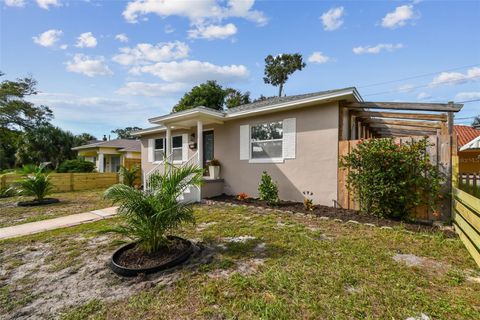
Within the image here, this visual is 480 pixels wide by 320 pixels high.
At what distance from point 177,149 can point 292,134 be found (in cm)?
613

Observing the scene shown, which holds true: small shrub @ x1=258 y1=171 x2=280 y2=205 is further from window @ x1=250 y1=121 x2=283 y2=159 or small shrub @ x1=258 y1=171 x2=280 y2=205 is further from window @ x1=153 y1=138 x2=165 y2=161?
window @ x1=153 y1=138 x2=165 y2=161

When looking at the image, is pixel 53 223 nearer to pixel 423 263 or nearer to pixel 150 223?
pixel 150 223

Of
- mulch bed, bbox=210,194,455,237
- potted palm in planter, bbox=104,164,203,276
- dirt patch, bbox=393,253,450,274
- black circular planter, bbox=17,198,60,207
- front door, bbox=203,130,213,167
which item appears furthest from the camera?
front door, bbox=203,130,213,167

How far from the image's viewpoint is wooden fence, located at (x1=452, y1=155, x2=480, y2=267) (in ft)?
9.78

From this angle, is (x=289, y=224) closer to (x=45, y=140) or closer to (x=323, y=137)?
(x=323, y=137)

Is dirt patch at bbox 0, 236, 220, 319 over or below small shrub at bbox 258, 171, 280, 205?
below

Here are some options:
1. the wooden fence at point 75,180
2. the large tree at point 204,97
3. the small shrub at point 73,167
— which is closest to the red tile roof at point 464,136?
the large tree at point 204,97

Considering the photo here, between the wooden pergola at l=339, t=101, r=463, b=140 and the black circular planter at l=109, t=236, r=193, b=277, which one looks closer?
the black circular planter at l=109, t=236, r=193, b=277

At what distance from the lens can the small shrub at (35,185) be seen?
821 cm

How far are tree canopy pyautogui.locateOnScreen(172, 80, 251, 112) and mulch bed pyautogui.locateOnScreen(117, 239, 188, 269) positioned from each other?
2099 centimetres

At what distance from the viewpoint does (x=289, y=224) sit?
16.1 ft

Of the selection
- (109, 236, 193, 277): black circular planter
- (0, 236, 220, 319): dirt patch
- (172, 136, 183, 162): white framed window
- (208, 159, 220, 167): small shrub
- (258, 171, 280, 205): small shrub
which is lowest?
(0, 236, 220, 319): dirt patch

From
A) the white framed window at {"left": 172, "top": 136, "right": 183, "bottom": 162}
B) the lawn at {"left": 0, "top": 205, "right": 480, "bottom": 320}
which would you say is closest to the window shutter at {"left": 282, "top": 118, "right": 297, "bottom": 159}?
the lawn at {"left": 0, "top": 205, "right": 480, "bottom": 320}

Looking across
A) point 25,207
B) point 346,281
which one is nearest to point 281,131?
point 346,281
